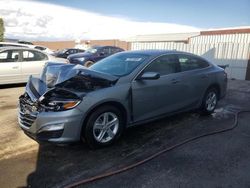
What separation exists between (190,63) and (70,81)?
2.86 metres

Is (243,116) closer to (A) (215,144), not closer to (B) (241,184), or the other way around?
(A) (215,144)

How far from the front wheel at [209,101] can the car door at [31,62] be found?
6.11 m

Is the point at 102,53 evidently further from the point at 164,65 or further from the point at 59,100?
the point at 59,100

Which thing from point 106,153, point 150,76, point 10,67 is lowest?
point 106,153

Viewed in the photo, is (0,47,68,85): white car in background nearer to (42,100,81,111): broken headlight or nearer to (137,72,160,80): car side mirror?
(42,100,81,111): broken headlight

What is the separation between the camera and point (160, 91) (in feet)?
17.4

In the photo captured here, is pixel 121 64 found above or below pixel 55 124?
above

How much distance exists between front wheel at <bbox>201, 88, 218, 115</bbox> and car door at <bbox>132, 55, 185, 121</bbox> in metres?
1.03

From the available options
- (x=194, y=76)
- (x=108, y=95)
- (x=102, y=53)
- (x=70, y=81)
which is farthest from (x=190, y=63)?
(x=102, y=53)

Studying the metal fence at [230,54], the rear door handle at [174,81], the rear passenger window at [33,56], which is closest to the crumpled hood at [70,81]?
the rear door handle at [174,81]

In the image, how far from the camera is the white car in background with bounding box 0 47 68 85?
9586 mm

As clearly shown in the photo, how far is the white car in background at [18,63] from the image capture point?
31.4 ft

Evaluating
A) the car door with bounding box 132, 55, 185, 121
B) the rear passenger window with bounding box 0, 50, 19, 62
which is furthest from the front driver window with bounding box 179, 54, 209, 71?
the rear passenger window with bounding box 0, 50, 19, 62

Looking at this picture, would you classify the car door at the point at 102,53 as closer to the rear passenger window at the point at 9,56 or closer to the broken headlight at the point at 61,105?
the rear passenger window at the point at 9,56
